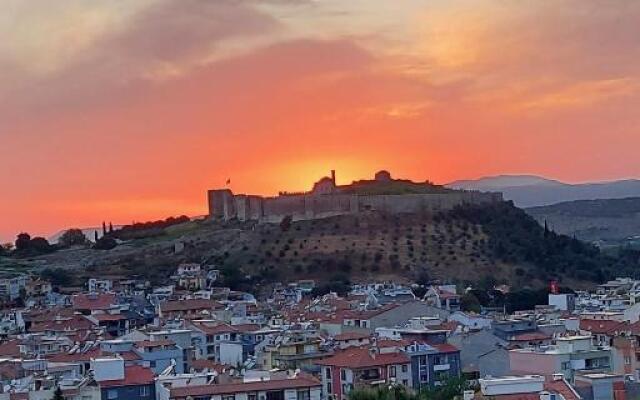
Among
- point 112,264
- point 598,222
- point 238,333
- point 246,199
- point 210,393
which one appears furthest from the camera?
point 598,222

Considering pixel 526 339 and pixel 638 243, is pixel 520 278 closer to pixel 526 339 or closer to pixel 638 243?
pixel 526 339

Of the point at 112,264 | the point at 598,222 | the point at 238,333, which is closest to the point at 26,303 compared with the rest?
the point at 112,264

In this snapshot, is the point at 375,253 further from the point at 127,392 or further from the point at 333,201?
the point at 127,392

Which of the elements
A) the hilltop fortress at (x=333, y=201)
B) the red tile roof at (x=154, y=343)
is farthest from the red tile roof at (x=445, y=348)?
the hilltop fortress at (x=333, y=201)

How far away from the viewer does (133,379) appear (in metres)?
28.7

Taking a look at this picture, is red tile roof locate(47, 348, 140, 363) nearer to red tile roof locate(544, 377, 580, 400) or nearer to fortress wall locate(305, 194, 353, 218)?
red tile roof locate(544, 377, 580, 400)

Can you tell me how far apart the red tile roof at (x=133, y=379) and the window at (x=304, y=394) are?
3563 millimetres

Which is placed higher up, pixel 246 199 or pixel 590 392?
pixel 246 199

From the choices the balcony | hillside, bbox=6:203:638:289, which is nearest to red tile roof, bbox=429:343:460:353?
the balcony

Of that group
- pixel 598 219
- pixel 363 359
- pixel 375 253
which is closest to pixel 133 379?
pixel 363 359

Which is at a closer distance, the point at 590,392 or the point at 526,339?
the point at 590,392

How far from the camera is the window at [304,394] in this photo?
1134 inches

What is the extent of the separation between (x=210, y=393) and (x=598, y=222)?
503 ft

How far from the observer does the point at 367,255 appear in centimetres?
9031
